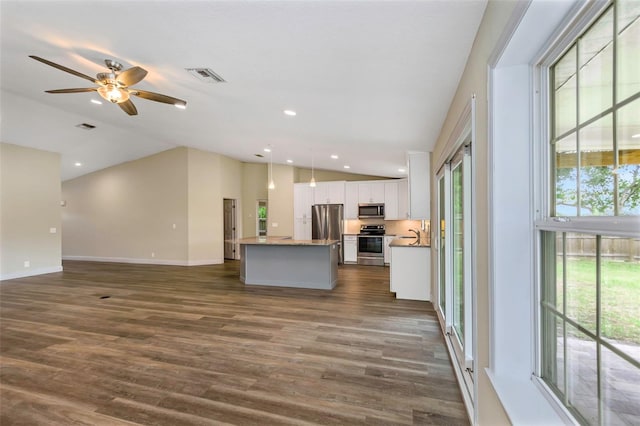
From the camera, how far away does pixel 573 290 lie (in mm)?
1026

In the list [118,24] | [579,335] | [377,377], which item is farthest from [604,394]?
[118,24]

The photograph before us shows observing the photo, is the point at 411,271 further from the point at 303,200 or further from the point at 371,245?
the point at 303,200

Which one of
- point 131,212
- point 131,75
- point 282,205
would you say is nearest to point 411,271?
point 131,75

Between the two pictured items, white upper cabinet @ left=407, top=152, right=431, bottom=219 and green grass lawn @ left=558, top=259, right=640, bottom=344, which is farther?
white upper cabinet @ left=407, top=152, right=431, bottom=219

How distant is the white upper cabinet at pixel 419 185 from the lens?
4598 millimetres

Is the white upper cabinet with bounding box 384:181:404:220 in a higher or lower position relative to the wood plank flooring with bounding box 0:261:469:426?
higher

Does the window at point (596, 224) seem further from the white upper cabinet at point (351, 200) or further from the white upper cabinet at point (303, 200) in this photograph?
the white upper cabinet at point (303, 200)

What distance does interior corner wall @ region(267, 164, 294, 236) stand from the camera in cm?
921

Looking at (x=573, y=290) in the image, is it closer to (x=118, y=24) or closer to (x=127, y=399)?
(x=127, y=399)

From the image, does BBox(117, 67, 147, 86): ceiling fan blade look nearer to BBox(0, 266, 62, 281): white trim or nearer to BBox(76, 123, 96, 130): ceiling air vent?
BBox(76, 123, 96, 130): ceiling air vent

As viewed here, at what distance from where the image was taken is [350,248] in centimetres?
834

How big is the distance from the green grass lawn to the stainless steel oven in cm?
705

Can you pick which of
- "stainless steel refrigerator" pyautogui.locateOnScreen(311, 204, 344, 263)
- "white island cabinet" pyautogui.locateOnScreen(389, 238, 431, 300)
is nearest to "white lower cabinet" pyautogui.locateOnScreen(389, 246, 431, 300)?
"white island cabinet" pyautogui.locateOnScreen(389, 238, 431, 300)

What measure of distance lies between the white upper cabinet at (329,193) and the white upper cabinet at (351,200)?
0.39 ft
